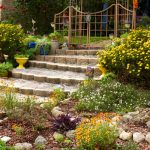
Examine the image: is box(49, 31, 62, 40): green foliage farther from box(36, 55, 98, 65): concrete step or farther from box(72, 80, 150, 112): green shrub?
box(72, 80, 150, 112): green shrub

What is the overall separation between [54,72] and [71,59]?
0.89 meters

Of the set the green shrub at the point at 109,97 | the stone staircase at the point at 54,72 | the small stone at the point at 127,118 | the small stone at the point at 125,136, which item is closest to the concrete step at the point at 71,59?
the stone staircase at the point at 54,72

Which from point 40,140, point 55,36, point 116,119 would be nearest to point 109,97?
point 116,119

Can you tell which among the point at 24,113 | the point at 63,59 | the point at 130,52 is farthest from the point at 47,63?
the point at 24,113

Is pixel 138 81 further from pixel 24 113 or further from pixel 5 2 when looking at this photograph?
pixel 5 2

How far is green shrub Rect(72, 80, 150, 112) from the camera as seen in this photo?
857 centimetres

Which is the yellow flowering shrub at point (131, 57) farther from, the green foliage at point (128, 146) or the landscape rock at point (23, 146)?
the landscape rock at point (23, 146)

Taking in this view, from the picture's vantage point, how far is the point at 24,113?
25.5 feet

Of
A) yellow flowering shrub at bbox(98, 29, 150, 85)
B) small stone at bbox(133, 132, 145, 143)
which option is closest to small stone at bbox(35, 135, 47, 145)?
small stone at bbox(133, 132, 145, 143)

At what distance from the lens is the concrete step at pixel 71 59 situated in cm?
1239

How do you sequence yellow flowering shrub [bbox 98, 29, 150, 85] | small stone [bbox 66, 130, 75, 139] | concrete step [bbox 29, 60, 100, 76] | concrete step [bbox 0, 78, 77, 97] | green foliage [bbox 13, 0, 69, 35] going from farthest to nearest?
green foliage [bbox 13, 0, 69, 35]
concrete step [bbox 29, 60, 100, 76]
concrete step [bbox 0, 78, 77, 97]
yellow flowering shrub [bbox 98, 29, 150, 85]
small stone [bbox 66, 130, 75, 139]

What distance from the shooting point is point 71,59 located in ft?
41.7

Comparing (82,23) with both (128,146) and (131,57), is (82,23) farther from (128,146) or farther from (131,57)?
(128,146)

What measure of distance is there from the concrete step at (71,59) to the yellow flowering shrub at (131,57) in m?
1.72
